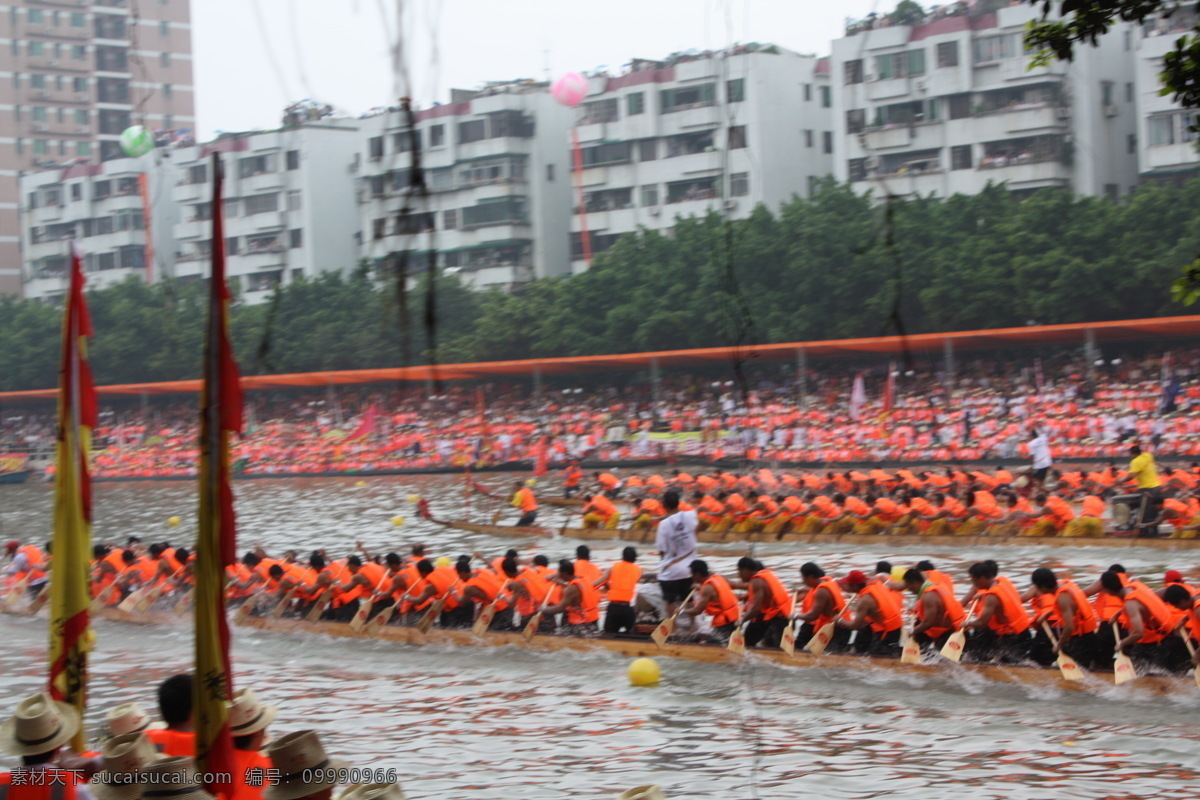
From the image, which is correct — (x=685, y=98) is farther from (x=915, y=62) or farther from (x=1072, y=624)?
(x=1072, y=624)

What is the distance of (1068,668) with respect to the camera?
933 cm

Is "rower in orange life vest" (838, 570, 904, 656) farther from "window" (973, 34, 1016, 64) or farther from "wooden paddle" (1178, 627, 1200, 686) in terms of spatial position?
"window" (973, 34, 1016, 64)

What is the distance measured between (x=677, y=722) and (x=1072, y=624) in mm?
2909

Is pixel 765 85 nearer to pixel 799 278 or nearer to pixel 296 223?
pixel 799 278

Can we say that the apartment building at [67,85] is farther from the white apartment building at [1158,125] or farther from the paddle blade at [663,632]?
the paddle blade at [663,632]

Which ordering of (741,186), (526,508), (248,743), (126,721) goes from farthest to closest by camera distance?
(741,186)
(526,508)
(126,721)
(248,743)

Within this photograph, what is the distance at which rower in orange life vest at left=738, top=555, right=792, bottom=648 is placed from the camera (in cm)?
1070

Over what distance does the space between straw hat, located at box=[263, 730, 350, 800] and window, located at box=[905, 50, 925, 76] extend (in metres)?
37.8

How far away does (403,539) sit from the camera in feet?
74.7

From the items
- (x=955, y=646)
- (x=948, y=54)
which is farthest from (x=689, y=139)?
(x=955, y=646)

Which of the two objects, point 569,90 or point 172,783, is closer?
point 172,783

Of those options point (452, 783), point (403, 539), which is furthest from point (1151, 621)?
point (403, 539)

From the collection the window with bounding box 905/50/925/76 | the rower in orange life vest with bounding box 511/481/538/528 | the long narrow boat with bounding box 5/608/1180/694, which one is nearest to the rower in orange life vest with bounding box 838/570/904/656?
the long narrow boat with bounding box 5/608/1180/694

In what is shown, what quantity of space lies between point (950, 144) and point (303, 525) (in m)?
22.7
